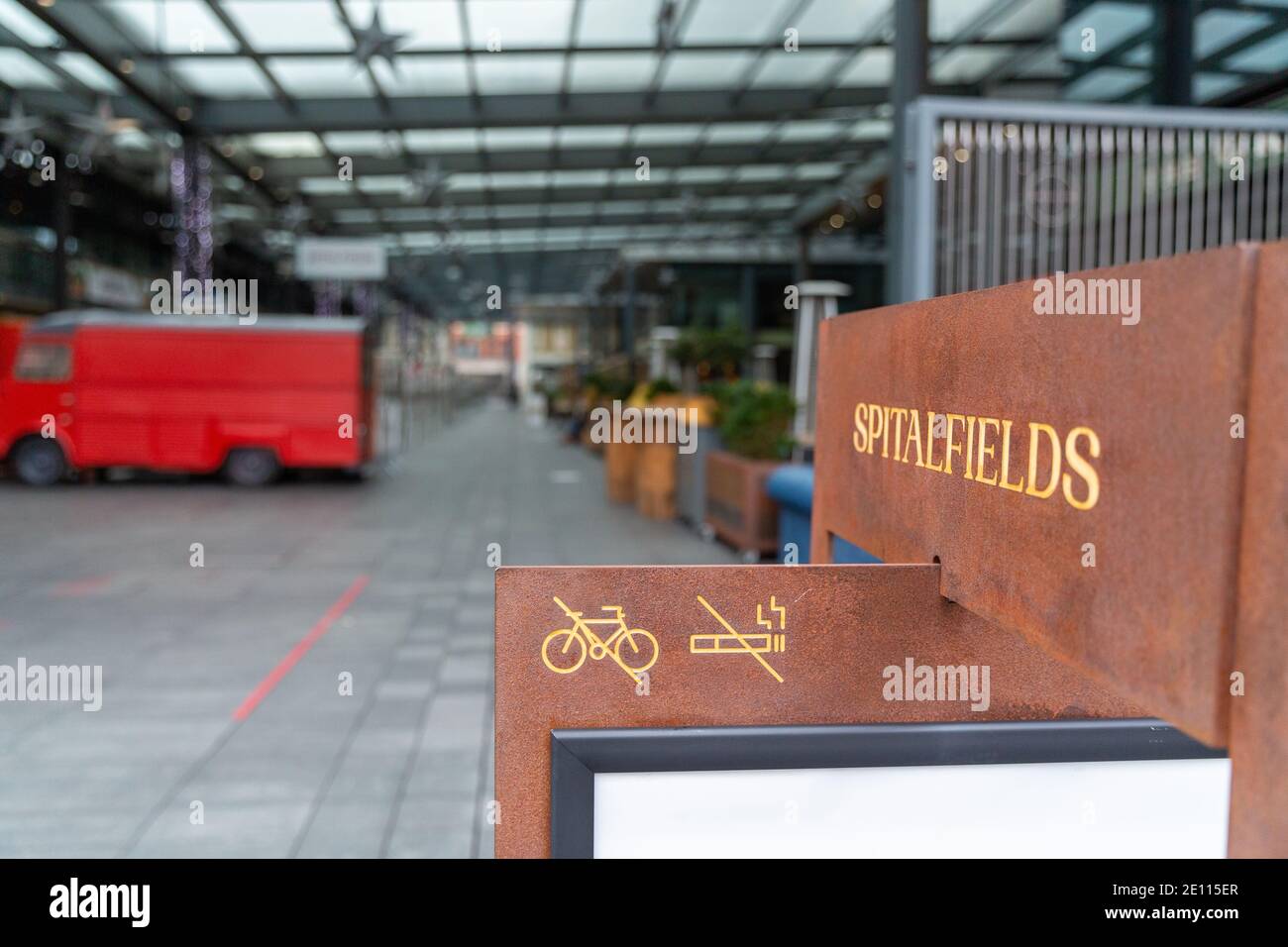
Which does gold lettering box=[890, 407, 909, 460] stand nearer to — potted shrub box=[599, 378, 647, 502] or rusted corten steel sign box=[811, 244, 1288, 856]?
rusted corten steel sign box=[811, 244, 1288, 856]

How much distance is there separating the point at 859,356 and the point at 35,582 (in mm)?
9681

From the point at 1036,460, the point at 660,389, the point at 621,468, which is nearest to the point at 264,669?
the point at 1036,460

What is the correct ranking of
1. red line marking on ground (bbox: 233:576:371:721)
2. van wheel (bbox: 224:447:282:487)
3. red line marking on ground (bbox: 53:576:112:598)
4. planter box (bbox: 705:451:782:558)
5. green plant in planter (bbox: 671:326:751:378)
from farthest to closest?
1. green plant in planter (bbox: 671:326:751:378)
2. van wheel (bbox: 224:447:282:487)
3. planter box (bbox: 705:451:782:558)
4. red line marking on ground (bbox: 53:576:112:598)
5. red line marking on ground (bbox: 233:576:371:721)

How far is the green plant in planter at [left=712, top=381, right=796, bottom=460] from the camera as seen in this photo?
1080 centimetres

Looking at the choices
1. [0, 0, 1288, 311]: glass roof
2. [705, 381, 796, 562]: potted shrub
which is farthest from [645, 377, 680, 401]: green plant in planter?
[0, 0, 1288, 311]: glass roof

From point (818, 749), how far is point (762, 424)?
968 cm

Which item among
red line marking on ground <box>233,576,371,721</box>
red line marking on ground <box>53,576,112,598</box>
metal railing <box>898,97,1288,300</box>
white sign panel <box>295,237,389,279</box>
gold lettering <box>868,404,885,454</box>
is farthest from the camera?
white sign panel <box>295,237,389,279</box>

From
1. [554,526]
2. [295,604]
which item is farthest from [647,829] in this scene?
[554,526]

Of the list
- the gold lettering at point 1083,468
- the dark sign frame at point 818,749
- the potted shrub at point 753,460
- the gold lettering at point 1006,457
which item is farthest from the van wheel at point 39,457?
the gold lettering at point 1083,468

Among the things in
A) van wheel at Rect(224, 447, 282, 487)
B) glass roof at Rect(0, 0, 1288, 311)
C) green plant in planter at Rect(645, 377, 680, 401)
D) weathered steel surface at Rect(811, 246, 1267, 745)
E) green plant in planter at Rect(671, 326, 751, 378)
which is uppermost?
glass roof at Rect(0, 0, 1288, 311)

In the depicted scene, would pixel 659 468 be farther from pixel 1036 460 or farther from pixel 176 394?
pixel 1036 460

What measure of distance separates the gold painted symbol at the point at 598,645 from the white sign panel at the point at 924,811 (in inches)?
4.9

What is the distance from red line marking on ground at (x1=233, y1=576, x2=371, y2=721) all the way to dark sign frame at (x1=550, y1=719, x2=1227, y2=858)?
5.04 m

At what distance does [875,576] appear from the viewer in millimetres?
1275
